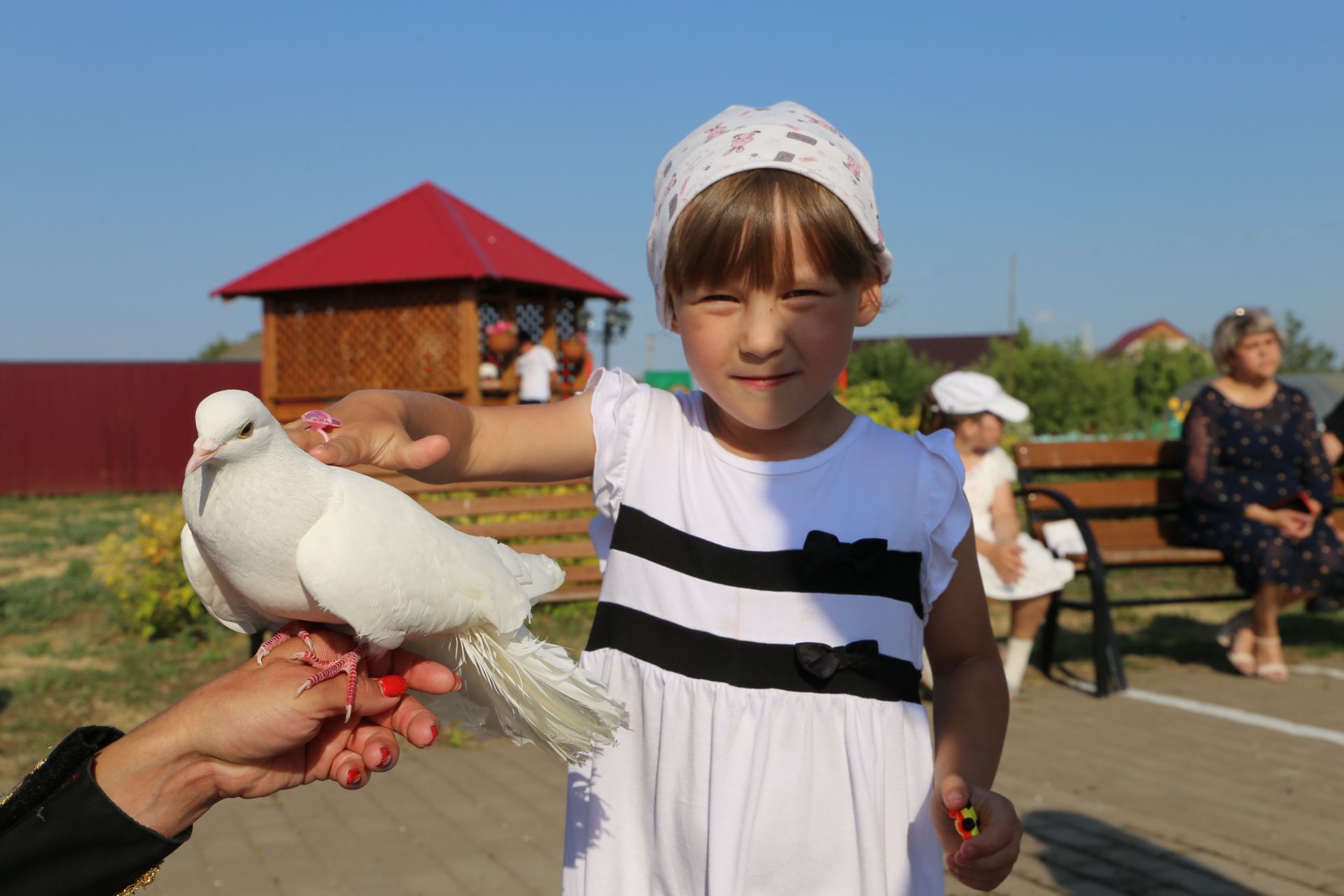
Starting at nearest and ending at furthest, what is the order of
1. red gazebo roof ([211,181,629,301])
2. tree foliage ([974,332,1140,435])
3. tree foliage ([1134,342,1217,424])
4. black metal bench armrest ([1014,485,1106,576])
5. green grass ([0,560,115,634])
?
black metal bench armrest ([1014,485,1106,576]) → green grass ([0,560,115,634]) → red gazebo roof ([211,181,629,301]) → tree foliage ([974,332,1140,435]) → tree foliage ([1134,342,1217,424])

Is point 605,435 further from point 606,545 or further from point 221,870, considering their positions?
point 221,870

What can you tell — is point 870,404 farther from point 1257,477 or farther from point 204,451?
point 204,451

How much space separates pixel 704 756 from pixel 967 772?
42 centimetres

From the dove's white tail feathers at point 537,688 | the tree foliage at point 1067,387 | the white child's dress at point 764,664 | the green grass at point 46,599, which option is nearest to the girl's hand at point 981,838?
the white child's dress at point 764,664

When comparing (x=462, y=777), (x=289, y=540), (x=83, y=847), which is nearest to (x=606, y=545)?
(x=289, y=540)

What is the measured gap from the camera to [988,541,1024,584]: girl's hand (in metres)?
5.48

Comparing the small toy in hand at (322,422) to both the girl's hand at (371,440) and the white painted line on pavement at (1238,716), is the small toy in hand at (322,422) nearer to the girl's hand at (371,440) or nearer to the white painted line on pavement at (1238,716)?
the girl's hand at (371,440)

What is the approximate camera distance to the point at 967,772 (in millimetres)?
1721

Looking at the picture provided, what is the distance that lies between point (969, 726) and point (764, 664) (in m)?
0.36

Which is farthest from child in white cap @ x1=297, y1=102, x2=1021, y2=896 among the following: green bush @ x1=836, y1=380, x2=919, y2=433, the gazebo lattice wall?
the gazebo lattice wall

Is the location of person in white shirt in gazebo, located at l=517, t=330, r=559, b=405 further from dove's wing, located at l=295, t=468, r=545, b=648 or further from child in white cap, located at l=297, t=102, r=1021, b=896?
dove's wing, located at l=295, t=468, r=545, b=648

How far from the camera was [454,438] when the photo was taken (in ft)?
5.53

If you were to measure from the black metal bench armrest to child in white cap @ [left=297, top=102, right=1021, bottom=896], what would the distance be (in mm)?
4106

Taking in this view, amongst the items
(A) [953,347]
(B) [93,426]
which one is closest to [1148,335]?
(A) [953,347]
